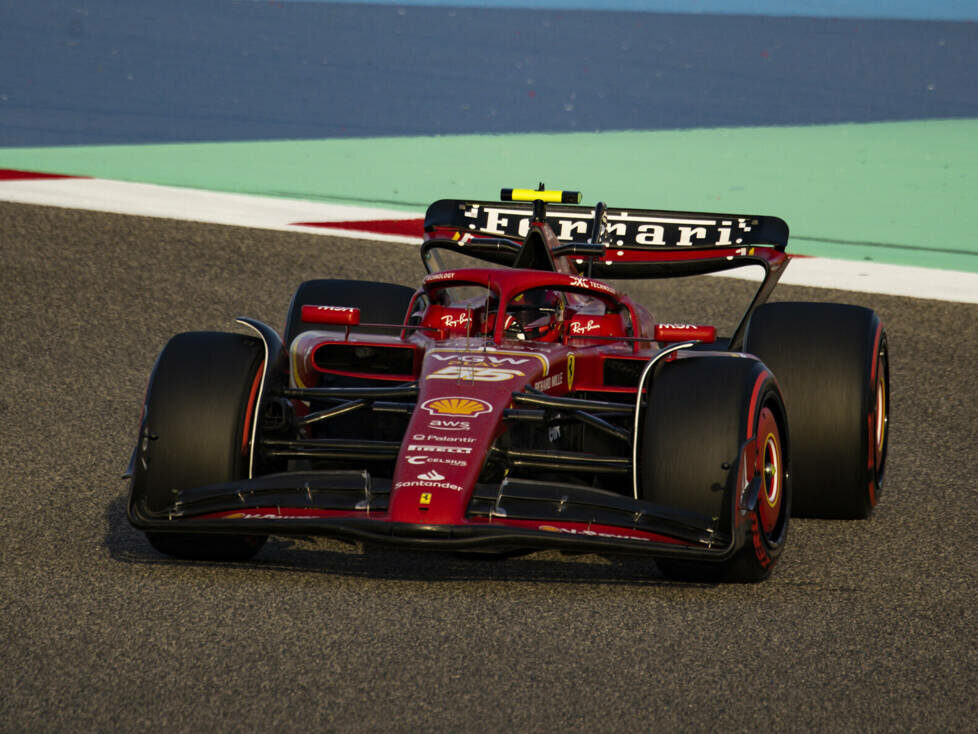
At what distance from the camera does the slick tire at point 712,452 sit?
18.3 feet

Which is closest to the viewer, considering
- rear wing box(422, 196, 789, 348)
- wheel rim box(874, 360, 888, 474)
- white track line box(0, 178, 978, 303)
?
wheel rim box(874, 360, 888, 474)

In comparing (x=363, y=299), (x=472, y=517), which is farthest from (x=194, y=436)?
(x=363, y=299)

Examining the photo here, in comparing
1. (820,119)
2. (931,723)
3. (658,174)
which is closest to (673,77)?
(820,119)

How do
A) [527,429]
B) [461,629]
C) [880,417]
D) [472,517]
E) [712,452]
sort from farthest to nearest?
[880,417] → [527,429] → [712,452] → [472,517] → [461,629]

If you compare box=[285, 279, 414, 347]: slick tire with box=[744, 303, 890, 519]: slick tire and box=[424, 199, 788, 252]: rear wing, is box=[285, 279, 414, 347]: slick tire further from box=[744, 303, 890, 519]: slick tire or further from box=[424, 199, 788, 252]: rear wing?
box=[744, 303, 890, 519]: slick tire

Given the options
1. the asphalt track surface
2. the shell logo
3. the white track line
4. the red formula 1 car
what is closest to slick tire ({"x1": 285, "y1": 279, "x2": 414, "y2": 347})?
the red formula 1 car

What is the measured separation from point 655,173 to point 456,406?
1245cm

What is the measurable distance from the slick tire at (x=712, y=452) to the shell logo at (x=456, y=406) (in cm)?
58

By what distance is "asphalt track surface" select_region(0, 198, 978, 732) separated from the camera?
463 centimetres

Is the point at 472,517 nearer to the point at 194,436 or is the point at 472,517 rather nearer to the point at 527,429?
the point at 527,429

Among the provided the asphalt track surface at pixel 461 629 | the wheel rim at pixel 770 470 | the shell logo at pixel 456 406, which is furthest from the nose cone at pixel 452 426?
the wheel rim at pixel 770 470

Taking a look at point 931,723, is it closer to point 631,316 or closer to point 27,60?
point 631,316

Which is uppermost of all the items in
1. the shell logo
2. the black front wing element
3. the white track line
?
the shell logo

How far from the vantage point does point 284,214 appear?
14.6 m
